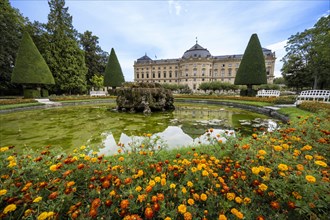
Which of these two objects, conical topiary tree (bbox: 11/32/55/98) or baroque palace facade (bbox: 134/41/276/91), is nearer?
conical topiary tree (bbox: 11/32/55/98)

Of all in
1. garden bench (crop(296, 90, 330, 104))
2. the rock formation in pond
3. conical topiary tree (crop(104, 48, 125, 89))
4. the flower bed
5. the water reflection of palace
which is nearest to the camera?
the flower bed

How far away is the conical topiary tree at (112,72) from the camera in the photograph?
77.3 ft

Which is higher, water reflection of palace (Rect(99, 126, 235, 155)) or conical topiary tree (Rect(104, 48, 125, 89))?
conical topiary tree (Rect(104, 48, 125, 89))

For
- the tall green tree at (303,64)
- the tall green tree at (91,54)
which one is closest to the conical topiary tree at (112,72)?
the tall green tree at (91,54)

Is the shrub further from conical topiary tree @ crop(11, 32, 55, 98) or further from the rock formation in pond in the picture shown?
the rock formation in pond

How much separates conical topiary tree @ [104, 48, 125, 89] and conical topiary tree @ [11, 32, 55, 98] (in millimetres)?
8383

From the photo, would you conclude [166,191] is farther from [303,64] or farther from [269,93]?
[303,64]

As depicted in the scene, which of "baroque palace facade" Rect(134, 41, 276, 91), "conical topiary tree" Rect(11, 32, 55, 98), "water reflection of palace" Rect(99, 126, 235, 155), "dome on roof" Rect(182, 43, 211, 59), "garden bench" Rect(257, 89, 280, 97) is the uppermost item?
"dome on roof" Rect(182, 43, 211, 59)

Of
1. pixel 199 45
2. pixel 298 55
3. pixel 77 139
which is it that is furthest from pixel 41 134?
pixel 199 45

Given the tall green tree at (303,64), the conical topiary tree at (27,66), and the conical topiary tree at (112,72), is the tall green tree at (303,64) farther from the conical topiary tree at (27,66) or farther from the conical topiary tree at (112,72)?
the conical topiary tree at (27,66)

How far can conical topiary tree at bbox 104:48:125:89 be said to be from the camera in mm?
23562

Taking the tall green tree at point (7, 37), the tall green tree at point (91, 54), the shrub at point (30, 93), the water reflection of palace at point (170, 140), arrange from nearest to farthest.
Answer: the water reflection of palace at point (170, 140) < the shrub at point (30, 93) < the tall green tree at point (7, 37) < the tall green tree at point (91, 54)

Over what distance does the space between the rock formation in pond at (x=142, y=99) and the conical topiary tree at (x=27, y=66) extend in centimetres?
1145

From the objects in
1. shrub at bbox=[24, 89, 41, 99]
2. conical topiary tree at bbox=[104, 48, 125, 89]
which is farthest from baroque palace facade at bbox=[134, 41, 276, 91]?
shrub at bbox=[24, 89, 41, 99]
